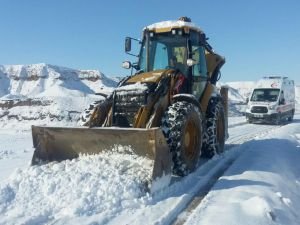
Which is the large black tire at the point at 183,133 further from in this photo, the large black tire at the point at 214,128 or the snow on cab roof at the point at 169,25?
the snow on cab roof at the point at 169,25

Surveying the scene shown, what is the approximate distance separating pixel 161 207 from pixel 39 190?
1584mm

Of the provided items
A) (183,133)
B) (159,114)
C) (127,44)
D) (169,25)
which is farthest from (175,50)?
(183,133)

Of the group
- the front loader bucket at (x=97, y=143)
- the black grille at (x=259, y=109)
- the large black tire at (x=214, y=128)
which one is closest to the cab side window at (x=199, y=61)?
the large black tire at (x=214, y=128)

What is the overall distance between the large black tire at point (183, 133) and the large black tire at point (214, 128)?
989 millimetres

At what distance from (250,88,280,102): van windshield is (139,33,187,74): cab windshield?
1380 cm

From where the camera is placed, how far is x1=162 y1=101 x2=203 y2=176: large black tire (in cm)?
596

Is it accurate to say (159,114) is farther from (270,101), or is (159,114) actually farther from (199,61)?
(270,101)

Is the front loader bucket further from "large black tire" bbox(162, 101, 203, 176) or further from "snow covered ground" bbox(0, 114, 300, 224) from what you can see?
"large black tire" bbox(162, 101, 203, 176)

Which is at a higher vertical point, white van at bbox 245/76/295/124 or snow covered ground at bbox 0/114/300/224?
white van at bbox 245/76/295/124

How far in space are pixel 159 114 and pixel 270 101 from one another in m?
15.0

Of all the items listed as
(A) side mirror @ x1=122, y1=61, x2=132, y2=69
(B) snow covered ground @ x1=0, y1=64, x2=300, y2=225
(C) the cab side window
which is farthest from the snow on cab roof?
(B) snow covered ground @ x1=0, y1=64, x2=300, y2=225

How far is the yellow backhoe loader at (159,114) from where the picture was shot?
577 centimetres

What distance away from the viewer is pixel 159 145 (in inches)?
213

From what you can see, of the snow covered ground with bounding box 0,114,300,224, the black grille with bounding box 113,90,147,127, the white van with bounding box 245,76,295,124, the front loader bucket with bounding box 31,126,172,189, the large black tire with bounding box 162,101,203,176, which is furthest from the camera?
the white van with bounding box 245,76,295,124
